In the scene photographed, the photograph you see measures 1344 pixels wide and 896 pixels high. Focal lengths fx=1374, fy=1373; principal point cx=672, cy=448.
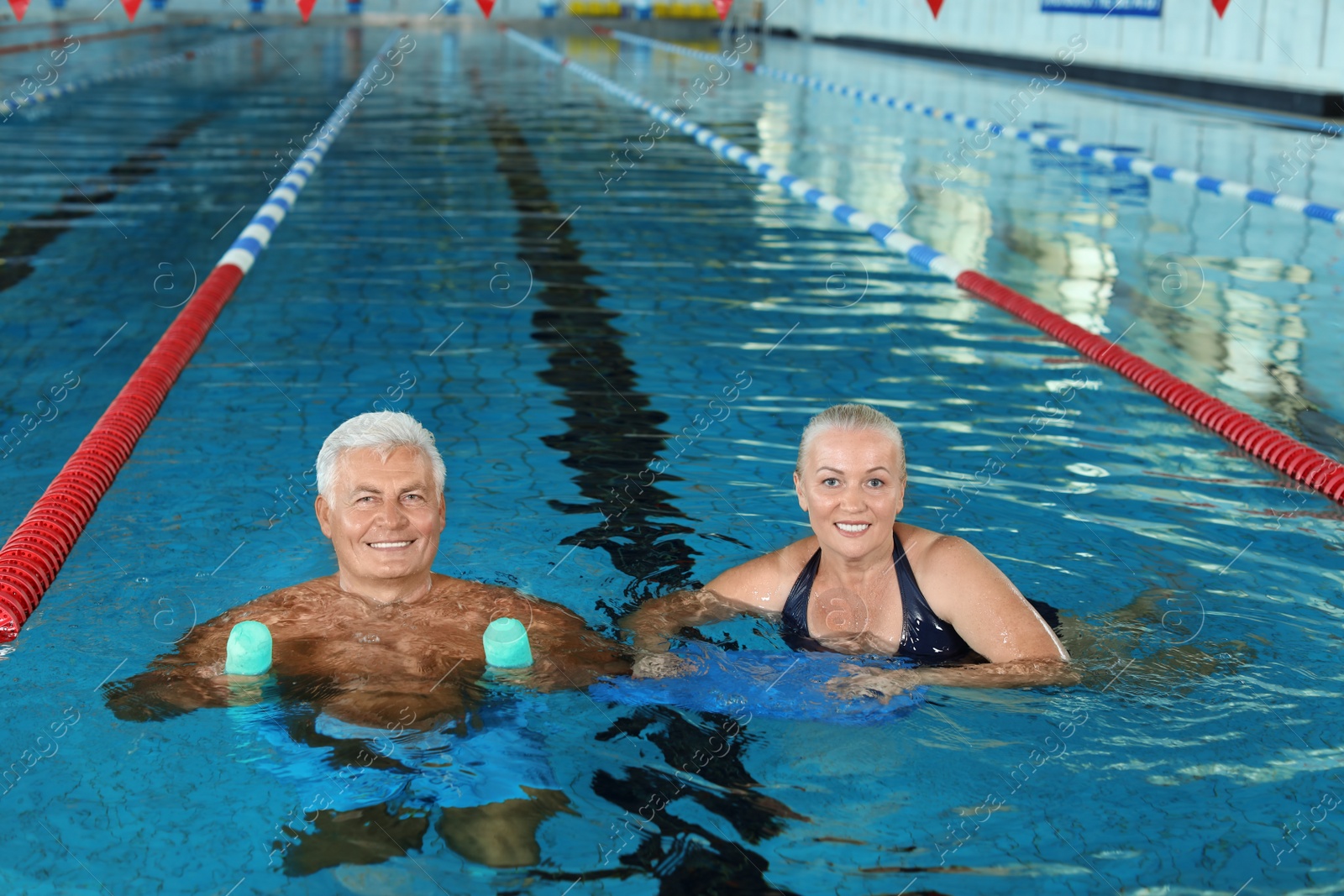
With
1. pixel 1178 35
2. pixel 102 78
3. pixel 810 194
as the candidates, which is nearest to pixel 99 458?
pixel 810 194

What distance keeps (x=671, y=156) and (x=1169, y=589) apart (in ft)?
28.8

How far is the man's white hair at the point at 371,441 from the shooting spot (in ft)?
8.73

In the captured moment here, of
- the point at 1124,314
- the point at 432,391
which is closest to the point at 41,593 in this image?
the point at 432,391

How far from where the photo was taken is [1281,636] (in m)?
3.12

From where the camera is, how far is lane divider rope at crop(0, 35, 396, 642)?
3.36 meters

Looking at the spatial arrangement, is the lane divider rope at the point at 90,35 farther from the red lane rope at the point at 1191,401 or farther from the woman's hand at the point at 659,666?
the woman's hand at the point at 659,666

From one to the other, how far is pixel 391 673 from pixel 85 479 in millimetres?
1854

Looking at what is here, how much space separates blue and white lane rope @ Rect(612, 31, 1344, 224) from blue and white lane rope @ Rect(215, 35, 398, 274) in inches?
227

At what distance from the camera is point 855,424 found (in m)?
2.62

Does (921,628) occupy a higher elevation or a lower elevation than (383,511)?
lower

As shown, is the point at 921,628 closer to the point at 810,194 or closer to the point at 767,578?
the point at 767,578

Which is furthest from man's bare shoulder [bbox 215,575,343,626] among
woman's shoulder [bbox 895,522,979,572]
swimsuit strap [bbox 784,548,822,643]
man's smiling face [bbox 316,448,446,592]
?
woman's shoulder [bbox 895,522,979,572]

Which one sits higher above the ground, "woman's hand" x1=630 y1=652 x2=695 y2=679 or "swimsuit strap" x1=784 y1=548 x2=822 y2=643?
"swimsuit strap" x1=784 y1=548 x2=822 y2=643

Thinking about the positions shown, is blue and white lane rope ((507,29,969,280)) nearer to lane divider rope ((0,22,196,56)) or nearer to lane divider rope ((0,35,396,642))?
lane divider rope ((0,35,396,642))
